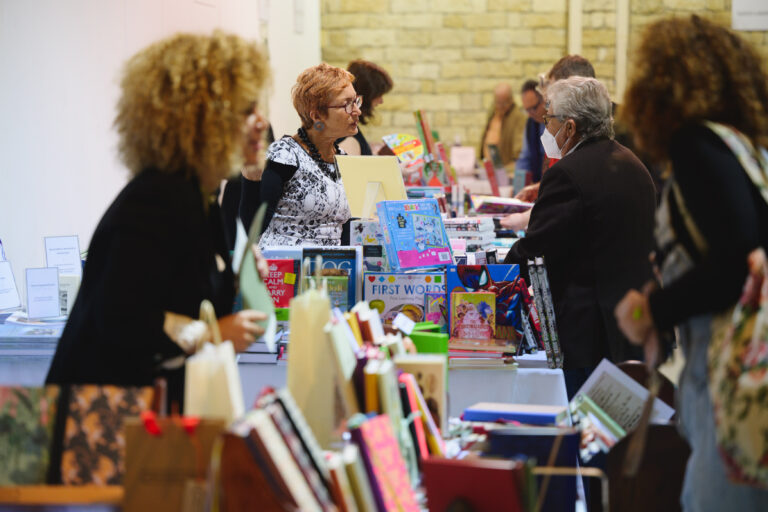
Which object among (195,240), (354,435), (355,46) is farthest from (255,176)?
(355,46)

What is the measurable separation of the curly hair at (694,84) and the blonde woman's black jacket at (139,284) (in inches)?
36.9

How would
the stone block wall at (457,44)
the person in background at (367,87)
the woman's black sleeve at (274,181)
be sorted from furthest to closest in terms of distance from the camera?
the stone block wall at (457,44)
the person in background at (367,87)
the woman's black sleeve at (274,181)

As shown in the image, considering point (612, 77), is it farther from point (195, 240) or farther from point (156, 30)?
point (195, 240)

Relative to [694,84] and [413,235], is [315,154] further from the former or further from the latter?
[694,84]

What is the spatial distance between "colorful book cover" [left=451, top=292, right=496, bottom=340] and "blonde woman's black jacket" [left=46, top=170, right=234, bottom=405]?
4.09 feet

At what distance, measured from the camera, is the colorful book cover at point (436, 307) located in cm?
300

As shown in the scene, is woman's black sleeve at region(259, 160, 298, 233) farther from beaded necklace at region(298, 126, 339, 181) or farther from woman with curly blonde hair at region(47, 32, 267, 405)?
woman with curly blonde hair at region(47, 32, 267, 405)

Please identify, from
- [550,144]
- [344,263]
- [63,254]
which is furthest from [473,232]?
[63,254]

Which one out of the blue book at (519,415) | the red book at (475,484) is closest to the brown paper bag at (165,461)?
the red book at (475,484)

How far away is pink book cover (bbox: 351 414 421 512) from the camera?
1535 mm

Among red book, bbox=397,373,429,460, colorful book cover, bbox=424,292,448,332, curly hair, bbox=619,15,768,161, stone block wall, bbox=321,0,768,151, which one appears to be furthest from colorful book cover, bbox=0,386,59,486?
stone block wall, bbox=321,0,768,151

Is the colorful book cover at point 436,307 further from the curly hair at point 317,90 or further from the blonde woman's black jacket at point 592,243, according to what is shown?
the curly hair at point 317,90

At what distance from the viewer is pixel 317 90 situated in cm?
390

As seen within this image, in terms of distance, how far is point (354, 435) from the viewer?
5.07 feet
